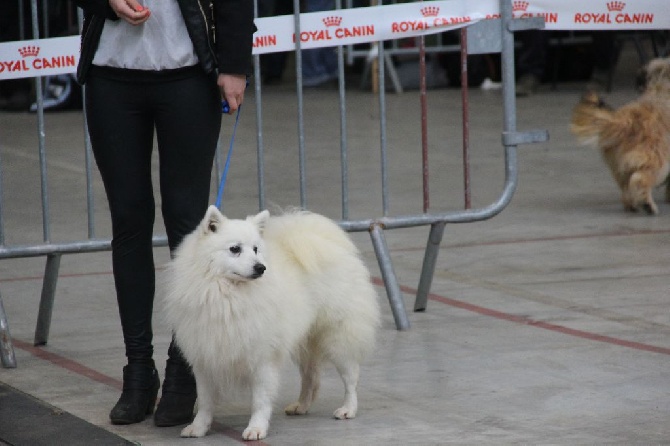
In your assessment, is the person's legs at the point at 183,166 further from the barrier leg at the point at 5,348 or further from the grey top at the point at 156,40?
the barrier leg at the point at 5,348

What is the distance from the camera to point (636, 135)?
8.71m

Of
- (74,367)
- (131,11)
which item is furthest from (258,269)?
(74,367)

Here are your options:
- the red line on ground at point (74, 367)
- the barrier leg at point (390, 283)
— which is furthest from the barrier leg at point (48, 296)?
the barrier leg at point (390, 283)

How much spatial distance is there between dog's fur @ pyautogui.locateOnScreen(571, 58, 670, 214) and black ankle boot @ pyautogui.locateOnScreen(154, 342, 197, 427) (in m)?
4.90

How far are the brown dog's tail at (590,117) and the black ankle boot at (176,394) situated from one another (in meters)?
4.97

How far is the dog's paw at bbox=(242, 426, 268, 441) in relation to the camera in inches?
172

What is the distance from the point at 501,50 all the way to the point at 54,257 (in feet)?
7.79

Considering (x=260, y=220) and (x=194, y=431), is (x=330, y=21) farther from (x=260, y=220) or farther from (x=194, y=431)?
(x=194, y=431)

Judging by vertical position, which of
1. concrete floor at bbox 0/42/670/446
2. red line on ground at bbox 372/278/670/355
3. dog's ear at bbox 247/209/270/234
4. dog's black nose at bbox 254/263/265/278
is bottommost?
red line on ground at bbox 372/278/670/355

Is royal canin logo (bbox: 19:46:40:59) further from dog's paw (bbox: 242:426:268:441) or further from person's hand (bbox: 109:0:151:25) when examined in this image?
dog's paw (bbox: 242:426:268:441)

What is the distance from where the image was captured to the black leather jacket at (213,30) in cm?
443

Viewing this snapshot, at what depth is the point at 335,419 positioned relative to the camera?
465cm

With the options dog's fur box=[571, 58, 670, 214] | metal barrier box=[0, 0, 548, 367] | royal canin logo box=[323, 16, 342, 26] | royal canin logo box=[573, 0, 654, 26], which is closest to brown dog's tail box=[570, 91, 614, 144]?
dog's fur box=[571, 58, 670, 214]

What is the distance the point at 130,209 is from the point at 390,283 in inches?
71.9
